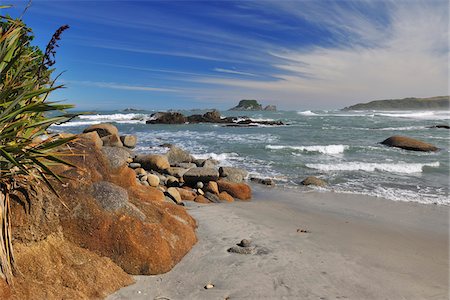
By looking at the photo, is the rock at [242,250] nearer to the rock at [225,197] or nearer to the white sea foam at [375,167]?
the rock at [225,197]

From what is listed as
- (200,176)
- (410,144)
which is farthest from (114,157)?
(410,144)

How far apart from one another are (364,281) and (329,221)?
11.0ft

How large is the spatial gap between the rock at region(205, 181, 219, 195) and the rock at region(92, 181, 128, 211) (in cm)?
520

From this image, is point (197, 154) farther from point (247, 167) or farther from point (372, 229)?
point (372, 229)

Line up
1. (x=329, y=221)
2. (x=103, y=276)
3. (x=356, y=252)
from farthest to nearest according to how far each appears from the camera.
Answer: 1. (x=329, y=221)
2. (x=356, y=252)
3. (x=103, y=276)

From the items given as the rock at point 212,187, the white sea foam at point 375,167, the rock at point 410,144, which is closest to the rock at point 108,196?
the rock at point 212,187

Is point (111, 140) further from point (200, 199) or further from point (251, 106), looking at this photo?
point (251, 106)

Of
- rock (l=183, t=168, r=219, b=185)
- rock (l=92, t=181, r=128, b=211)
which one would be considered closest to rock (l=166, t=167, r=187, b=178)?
rock (l=183, t=168, r=219, b=185)

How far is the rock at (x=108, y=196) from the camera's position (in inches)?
183

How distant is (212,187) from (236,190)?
2.42ft

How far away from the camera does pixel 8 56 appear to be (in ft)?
12.1

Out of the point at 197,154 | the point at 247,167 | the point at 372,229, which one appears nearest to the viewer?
the point at 372,229

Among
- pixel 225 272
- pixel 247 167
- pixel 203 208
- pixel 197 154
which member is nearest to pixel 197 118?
pixel 197 154

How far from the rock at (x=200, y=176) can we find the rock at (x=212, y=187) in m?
0.84
